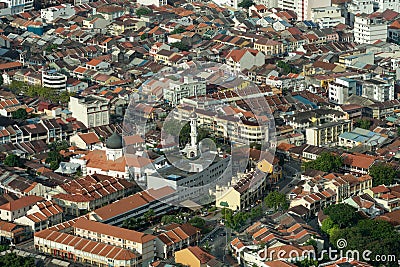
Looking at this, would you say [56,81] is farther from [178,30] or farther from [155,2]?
[155,2]

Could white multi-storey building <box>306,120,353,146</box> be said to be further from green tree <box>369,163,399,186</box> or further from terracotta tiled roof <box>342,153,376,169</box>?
green tree <box>369,163,399,186</box>

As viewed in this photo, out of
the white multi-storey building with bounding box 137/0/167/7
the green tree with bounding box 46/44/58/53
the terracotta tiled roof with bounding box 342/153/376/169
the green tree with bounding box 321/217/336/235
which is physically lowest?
the white multi-storey building with bounding box 137/0/167/7

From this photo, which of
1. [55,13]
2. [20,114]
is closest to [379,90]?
[20,114]

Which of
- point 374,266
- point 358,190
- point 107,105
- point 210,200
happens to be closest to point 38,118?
point 107,105

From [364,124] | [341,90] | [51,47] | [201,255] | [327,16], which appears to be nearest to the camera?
[201,255]

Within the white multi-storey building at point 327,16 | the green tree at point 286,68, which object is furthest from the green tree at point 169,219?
the white multi-storey building at point 327,16

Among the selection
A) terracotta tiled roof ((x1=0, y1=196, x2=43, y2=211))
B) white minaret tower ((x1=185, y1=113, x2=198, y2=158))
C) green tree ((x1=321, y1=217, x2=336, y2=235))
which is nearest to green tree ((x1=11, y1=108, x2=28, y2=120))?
white minaret tower ((x1=185, y1=113, x2=198, y2=158))
